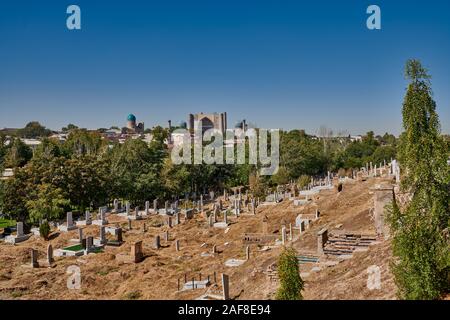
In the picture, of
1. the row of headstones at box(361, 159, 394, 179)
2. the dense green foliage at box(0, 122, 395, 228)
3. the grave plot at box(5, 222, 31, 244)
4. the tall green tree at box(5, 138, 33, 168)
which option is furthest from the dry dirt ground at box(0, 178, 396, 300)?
the tall green tree at box(5, 138, 33, 168)

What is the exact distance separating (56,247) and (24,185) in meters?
10.9

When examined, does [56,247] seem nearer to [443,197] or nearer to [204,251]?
[204,251]

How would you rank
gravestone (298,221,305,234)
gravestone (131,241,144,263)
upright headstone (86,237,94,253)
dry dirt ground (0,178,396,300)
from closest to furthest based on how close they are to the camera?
dry dirt ground (0,178,396,300) → gravestone (298,221,305,234) → gravestone (131,241,144,263) → upright headstone (86,237,94,253)

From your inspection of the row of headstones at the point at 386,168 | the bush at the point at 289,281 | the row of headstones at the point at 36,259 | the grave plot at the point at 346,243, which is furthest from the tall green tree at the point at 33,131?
the bush at the point at 289,281

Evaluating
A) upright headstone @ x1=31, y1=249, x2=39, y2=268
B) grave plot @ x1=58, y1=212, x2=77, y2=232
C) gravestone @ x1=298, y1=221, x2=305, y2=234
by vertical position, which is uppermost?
gravestone @ x1=298, y1=221, x2=305, y2=234

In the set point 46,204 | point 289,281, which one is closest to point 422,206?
point 289,281

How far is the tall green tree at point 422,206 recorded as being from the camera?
9.89 m

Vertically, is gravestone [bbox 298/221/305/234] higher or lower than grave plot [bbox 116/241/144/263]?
higher

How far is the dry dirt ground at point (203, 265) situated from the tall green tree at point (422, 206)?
1658 millimetres

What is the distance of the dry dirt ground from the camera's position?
1427 cm

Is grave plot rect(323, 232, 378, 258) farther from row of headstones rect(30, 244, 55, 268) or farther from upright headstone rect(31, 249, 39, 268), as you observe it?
upright headstone rect(31, 249, 39, 268)

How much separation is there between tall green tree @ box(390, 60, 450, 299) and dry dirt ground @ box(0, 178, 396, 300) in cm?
166
